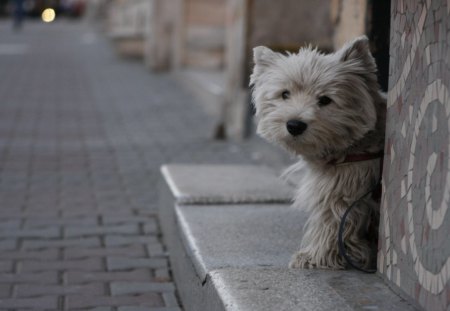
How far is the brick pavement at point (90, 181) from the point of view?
14.0 ft

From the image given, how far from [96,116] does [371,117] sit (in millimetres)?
8339

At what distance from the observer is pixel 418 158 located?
110 inches

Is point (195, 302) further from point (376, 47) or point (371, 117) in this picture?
point (376, 47)

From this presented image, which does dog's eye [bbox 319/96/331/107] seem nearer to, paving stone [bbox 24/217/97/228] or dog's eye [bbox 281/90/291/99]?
dog's eye [bbox 281/90/291/99]

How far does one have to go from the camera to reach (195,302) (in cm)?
359

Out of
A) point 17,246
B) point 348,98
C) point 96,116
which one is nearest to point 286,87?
point 348,98

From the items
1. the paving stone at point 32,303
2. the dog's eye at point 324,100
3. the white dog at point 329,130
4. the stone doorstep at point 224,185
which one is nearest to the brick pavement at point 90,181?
the paving stone at point 32,303

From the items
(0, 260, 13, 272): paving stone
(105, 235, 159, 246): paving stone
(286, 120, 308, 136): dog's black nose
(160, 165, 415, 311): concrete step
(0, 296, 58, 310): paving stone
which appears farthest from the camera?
(105, 235, 159, 246): paving stone

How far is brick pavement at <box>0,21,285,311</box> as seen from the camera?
4.27 meters

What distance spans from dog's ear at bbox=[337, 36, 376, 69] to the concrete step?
83cm

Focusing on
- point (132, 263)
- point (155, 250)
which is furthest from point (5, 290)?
point (155, 250)

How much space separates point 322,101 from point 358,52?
241 mm

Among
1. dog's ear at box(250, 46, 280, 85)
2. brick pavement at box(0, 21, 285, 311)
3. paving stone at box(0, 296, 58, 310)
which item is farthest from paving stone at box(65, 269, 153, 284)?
dog's ear at box(250, 46, 280, 85)

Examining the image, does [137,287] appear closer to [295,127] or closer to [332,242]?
[332,242]
